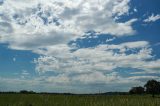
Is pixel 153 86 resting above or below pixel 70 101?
above

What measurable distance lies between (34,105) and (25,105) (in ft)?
2.12

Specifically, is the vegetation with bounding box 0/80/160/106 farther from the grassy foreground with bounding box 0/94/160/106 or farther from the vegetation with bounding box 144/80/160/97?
the vegetation with bounding box 144/80/160/97

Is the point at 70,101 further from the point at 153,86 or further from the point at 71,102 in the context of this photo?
the point at 153,86

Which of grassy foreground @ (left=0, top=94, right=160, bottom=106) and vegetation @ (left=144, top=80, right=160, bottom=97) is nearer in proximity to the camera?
grassy foreground @ (left=0, top=94, right=160, bottom=106)

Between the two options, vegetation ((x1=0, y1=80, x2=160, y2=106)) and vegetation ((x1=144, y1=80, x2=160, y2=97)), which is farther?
vegetation ((x1=144, y1=80, x2=160, y2=97))

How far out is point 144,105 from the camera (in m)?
22.1

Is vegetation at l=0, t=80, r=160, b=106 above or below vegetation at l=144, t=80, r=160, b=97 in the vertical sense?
below

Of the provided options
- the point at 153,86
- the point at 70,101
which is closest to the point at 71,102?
the point at 70,101

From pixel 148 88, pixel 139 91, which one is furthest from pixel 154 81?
pixel 139 91

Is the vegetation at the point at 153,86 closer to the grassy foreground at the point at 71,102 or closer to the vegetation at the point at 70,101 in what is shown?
the vegetation at the point at 70,101

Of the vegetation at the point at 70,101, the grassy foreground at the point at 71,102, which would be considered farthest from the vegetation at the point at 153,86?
the grassy foreground at the point at 71,102

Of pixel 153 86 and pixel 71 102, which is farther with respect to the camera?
pixel 153 86

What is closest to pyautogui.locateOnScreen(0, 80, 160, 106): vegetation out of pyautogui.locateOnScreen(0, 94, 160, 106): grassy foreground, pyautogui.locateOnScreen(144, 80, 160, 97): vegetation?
pyautogui.locateOnScreen(0, 94, 160, 106): grassy foreground

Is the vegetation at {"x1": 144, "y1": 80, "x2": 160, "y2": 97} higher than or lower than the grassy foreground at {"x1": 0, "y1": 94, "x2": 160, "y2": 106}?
higher
